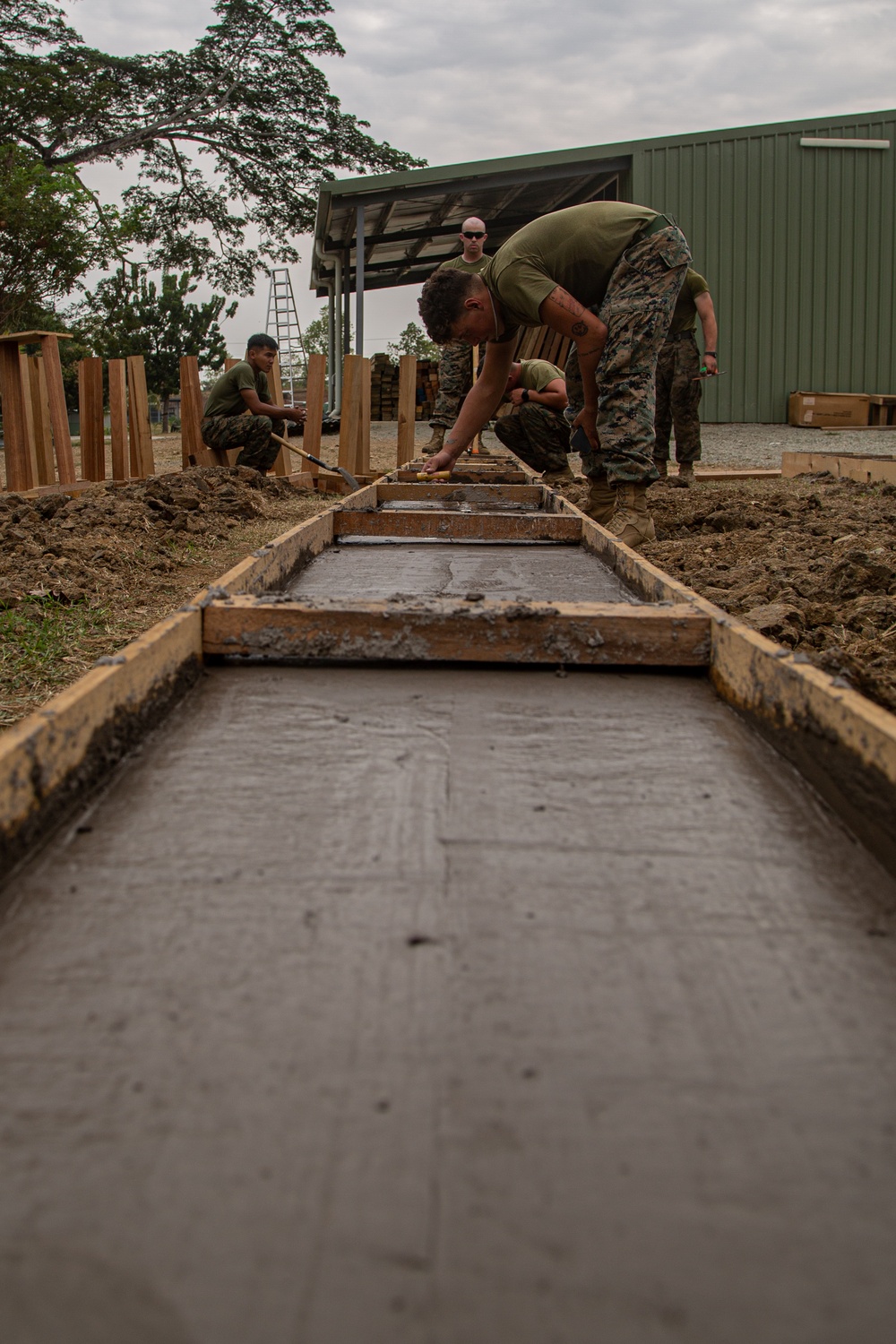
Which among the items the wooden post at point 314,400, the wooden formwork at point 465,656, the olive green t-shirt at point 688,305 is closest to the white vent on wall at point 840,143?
the olive green t-shirt at point 688,305

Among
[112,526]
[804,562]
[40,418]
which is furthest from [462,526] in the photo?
[40,418]

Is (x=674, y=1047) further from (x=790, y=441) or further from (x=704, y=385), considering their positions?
(x=704, y=385)

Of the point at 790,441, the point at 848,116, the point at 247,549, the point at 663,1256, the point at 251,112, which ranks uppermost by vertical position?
the point at 251,112

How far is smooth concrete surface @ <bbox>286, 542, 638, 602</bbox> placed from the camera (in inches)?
115

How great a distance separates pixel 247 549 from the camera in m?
5.48

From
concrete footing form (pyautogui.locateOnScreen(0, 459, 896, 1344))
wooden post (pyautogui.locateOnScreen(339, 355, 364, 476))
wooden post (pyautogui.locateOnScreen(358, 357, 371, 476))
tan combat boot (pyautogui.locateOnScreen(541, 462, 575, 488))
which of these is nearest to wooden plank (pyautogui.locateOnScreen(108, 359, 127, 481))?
wooden post (pyautogui.locateOnScreen(339, 355, 364, 476))

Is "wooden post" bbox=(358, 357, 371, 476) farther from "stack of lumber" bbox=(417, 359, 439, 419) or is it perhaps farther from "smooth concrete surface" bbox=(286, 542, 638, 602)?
"stack of lumber" bbox=(417, 359, 439, 419)

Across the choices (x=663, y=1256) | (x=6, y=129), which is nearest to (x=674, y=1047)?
(x=663, y=1256)

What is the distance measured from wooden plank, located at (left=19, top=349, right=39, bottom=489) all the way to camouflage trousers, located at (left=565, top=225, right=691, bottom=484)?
156 inches

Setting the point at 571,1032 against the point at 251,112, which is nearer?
the point at 571,1032

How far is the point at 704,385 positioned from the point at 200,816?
42.0ft

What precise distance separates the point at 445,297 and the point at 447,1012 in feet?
11.9

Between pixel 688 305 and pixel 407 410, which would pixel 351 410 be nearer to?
pixel 407 410

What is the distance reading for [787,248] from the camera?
1294cm
